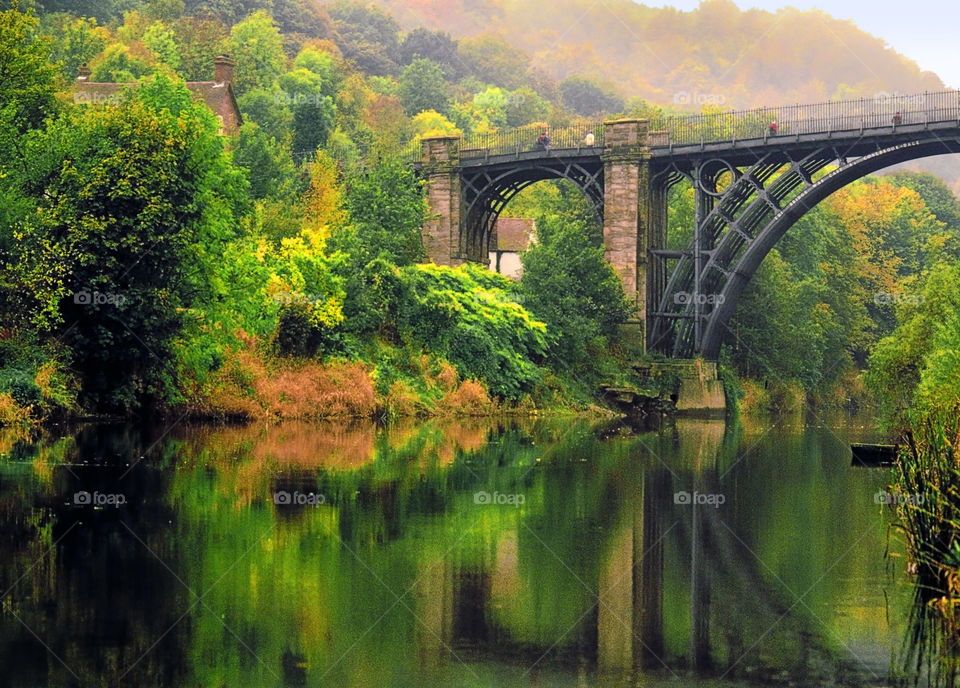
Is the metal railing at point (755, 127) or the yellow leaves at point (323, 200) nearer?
the metal railing at point (755, 127)

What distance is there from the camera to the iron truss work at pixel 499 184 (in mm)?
64125

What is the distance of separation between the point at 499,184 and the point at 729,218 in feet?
41.6

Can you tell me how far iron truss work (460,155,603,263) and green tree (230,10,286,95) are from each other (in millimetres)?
30044

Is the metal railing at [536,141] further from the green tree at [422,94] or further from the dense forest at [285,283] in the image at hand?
the green tree at [422,94]

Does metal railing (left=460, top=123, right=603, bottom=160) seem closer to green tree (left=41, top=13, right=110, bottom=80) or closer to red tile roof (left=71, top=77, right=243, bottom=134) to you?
red tile roof (left=71, top=77, right=243, bottom=134)

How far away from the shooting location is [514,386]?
52.7 m

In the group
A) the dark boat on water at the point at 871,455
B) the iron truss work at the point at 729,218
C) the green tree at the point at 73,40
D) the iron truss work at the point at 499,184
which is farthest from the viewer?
the green tree at the point at 73,40

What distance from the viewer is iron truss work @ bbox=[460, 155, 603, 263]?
64125mm

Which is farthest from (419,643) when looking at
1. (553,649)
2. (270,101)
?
(270,101)

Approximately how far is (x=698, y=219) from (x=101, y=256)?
32436 mm

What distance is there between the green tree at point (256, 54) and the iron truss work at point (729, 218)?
135 feet

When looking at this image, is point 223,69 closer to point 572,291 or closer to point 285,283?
point 572,291

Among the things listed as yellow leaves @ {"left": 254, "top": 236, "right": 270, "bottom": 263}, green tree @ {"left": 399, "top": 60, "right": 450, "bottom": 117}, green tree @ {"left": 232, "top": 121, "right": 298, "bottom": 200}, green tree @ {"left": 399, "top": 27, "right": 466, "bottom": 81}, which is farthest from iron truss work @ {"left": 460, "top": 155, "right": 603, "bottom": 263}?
green tree @ {"left": 399, "top": 27, "right": 466, "bottom": 81}

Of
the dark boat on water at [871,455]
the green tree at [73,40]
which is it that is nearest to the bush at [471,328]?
the dark boat on water at [871,455]
